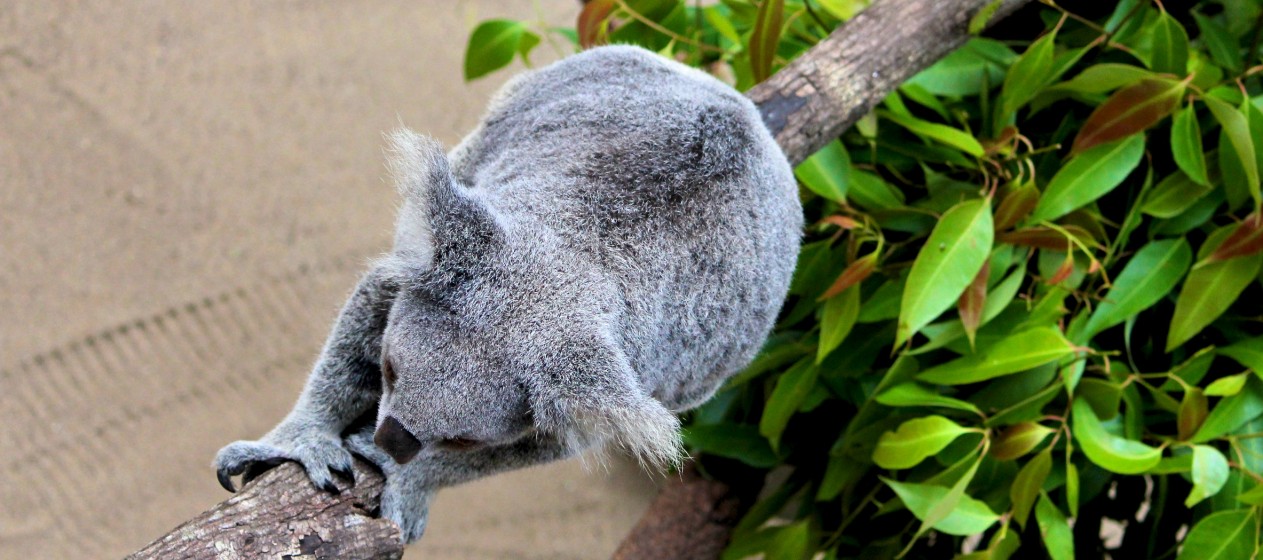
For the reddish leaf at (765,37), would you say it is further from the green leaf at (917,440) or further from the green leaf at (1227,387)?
the green leaf at (1227,387)

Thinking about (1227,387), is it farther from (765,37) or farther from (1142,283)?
(765,37)

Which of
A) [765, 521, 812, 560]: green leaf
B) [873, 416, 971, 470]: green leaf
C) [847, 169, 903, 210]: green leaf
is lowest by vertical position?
[765, 521, 812, 560]: green leaf

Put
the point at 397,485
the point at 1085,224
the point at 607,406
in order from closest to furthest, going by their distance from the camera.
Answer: the point at 607,406
the point at 397,485
the point at 1085,224

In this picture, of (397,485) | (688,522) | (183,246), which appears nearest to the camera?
(397,485)

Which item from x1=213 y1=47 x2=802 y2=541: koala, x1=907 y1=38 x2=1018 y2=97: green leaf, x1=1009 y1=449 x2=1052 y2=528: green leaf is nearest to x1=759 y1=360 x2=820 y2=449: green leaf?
x1=213 y1=47 x2=802 y2=541: koala

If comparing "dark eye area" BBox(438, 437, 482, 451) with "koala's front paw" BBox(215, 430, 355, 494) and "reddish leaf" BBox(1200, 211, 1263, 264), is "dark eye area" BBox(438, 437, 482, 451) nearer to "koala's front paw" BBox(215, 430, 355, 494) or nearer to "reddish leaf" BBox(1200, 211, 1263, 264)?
"koala's front paw" BBox(215, 430, 355, 494)

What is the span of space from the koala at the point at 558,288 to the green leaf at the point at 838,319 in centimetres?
26

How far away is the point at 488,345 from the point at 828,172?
962 mm

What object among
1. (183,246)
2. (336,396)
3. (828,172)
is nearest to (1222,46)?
(828,172)

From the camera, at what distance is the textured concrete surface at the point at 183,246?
2.81 meters

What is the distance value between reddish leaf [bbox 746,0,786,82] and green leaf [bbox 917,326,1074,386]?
0.71m

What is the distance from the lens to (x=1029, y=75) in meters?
1.82

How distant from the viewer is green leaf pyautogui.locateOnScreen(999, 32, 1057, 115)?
1799mm

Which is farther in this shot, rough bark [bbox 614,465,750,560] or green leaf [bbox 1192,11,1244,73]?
rough bark [bbox 614,465,750,560]
